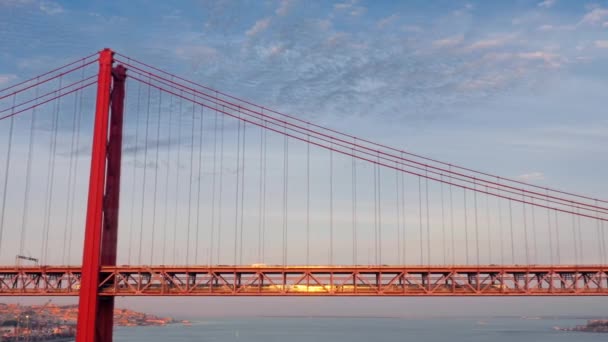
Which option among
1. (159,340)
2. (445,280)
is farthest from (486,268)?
(159,340)

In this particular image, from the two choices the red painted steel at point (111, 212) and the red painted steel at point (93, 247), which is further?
the red painted steel at point (111, 212)

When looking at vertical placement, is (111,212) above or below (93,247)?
above

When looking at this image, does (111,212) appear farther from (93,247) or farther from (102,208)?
(93,247)

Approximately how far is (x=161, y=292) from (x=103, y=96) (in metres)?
13.7

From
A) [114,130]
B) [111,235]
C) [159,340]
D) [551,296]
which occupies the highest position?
[114,130]

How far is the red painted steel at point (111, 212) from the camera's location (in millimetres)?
40812

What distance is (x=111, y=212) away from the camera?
41188 millimetres

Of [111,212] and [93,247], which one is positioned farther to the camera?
[111,212]

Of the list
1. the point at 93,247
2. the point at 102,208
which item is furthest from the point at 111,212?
the point at 93,247

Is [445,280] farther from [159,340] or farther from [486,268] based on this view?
[159,340]

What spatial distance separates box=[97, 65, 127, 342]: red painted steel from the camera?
40.8m

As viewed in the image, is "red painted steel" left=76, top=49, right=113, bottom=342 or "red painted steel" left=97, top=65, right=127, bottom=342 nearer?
"red painted steel" left=76, top=49, right=113, bottom=342

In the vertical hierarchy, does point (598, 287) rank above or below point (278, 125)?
below

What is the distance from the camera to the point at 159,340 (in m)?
190
